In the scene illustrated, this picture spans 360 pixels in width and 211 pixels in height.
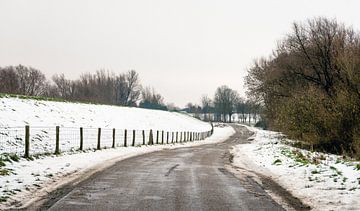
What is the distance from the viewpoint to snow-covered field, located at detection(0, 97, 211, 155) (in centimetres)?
2303

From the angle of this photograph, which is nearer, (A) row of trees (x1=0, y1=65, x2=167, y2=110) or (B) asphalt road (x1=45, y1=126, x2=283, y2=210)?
(B) asphalt road (x1=45, y1=126, x2=283, y2=210)

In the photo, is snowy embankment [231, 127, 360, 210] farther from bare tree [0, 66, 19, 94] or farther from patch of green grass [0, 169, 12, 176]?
bare tree [0, 66, 19, 94]

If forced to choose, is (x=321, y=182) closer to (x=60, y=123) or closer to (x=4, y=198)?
(x=4, y=198)

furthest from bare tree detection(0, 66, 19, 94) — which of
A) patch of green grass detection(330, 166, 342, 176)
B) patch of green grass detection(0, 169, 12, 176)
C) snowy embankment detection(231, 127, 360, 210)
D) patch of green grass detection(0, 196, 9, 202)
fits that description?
patch of green grass detection(0, 196, 9, 202)

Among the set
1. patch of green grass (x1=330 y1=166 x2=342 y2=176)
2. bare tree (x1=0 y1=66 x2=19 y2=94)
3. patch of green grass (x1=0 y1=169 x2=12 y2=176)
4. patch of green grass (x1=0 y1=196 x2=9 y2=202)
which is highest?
bare tree (x1=0 y1=66 x2=19 y2=94)

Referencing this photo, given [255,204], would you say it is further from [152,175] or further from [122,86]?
[122,86]

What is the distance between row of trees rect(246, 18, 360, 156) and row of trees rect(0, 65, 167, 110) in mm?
62695

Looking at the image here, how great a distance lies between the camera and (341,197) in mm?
9172

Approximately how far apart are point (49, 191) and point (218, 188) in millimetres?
4024

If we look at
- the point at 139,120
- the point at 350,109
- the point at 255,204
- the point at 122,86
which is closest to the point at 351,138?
the point at 350,109

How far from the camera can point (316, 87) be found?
106 ft

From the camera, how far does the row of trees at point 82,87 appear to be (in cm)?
10344

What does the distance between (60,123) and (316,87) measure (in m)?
22.8

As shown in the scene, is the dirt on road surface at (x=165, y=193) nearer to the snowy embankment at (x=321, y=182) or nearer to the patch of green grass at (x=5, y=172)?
the snowy embankment at (x=321, y=182)
